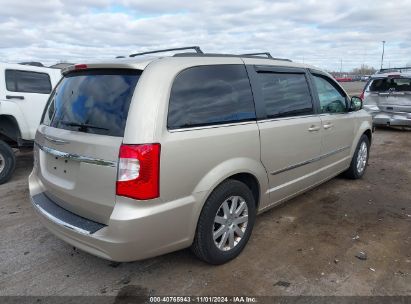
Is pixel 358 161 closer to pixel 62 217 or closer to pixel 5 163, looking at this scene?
pixel 62 217

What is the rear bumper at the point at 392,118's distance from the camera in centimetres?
1045

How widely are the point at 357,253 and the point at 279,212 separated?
1.19 meters

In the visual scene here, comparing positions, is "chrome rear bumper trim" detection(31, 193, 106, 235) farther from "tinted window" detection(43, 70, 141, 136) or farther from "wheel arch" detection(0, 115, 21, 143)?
"wheel arch" detection(0, 115, 21, 143)

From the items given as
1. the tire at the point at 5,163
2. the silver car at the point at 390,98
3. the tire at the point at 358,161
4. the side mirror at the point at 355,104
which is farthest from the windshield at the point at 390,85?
the tire at the point at 5,163

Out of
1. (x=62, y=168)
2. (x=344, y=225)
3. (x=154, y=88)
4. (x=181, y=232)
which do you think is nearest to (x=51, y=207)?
(x=62, y=168)

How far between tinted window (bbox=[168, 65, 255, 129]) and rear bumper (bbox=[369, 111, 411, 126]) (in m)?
8.44

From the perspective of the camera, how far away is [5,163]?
607 cm

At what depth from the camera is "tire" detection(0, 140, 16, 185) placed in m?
6.04

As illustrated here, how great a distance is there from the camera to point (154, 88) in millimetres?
2838

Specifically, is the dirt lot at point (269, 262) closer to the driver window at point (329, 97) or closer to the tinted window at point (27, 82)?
the driver window at point (329, 97)

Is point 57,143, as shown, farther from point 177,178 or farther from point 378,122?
point 378,122

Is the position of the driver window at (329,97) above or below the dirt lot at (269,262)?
above

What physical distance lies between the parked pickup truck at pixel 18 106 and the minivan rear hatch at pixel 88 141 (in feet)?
10.2

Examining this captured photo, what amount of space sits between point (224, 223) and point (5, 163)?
4266mm
